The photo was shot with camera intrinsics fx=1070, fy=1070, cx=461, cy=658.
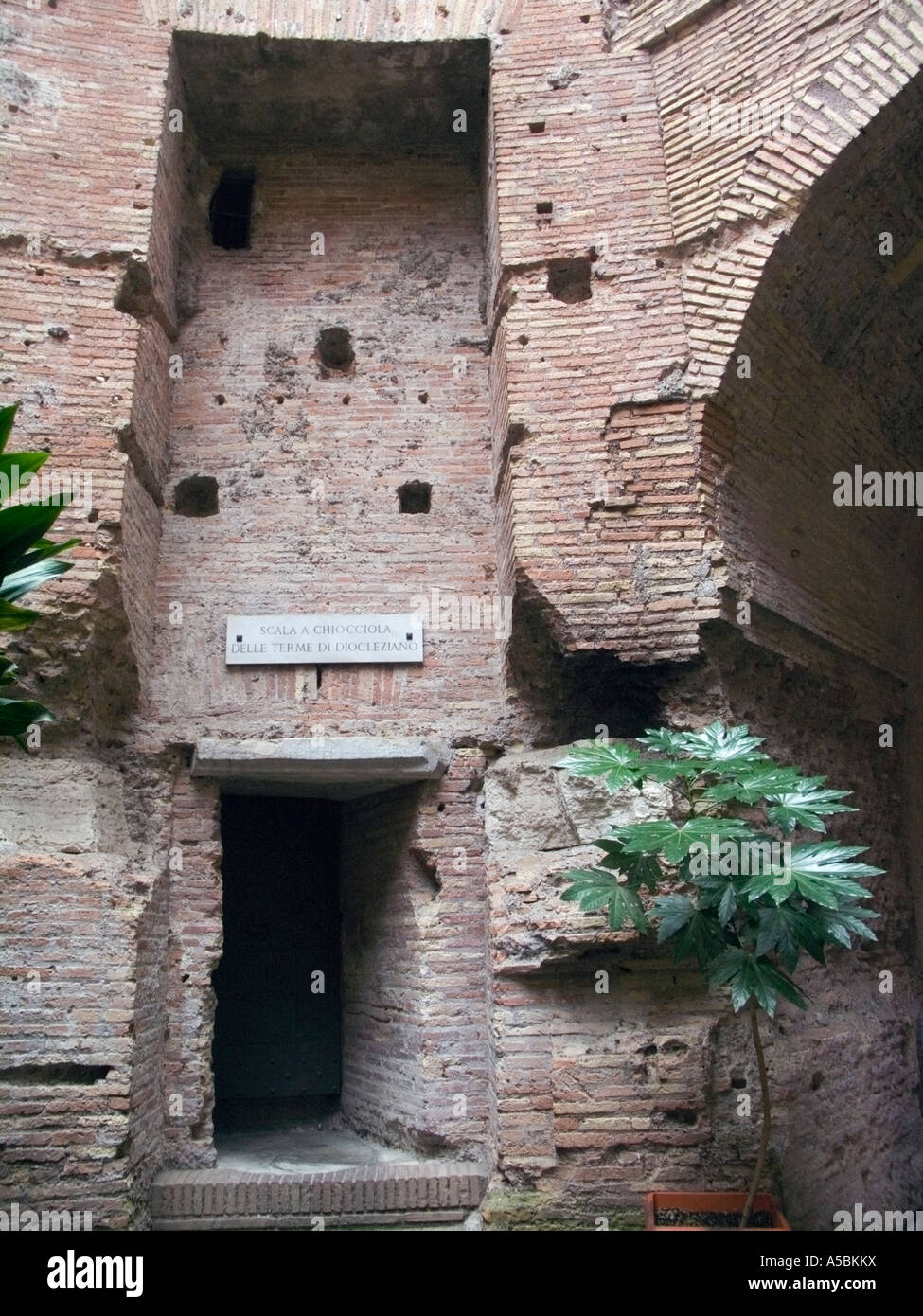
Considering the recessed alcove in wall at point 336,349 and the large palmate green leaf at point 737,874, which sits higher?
the recessed alcove in wall at point 336,349

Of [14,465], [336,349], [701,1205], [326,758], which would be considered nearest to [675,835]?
[701,1205]

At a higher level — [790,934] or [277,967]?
[790,934]

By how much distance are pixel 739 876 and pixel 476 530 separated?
8.94 feet

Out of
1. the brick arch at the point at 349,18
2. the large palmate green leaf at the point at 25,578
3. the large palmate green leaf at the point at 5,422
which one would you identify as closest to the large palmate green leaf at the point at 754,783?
the large palmate green leaf at the point at 25,578

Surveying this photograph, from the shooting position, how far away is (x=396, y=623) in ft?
18.4

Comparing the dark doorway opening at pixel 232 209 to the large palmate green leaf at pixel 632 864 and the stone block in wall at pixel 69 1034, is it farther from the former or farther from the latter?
the large palmate green leaf at pixel 632 864

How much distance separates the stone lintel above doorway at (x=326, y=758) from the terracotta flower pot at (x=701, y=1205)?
7.02 ft

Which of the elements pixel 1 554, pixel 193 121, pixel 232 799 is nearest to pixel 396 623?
pixel 232 799

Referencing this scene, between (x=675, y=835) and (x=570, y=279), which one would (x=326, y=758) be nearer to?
(x=675, y=835)

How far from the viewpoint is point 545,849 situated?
16.3 feet

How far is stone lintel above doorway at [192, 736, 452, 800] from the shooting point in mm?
5246

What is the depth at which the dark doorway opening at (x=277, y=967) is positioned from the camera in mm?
6215

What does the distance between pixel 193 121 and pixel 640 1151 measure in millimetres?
6228

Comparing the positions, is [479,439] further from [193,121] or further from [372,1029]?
[372,1029]
